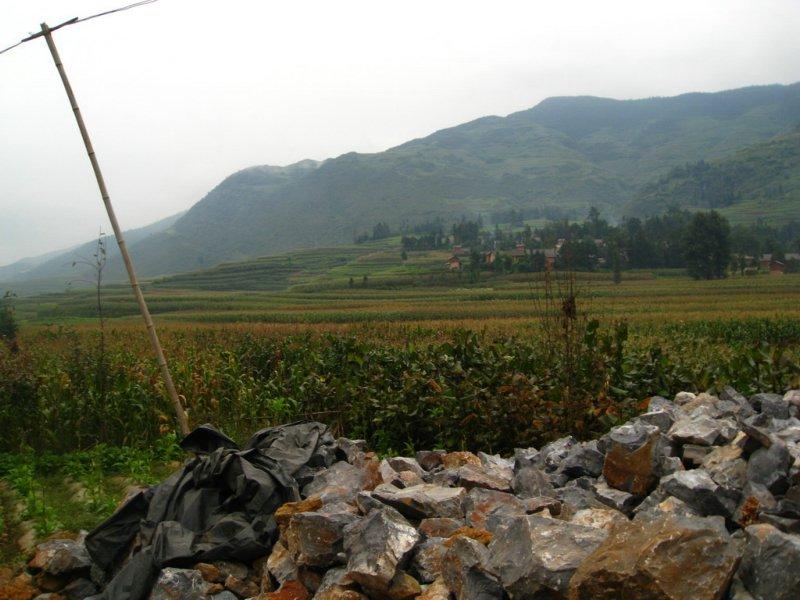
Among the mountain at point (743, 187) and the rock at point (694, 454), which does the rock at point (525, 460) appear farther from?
the mountain at point (743, 187)

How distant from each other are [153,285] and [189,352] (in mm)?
86821

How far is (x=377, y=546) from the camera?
3342mm

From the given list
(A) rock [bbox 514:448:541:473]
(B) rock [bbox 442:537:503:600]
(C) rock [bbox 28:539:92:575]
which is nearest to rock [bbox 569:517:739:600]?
(B) rock [bbox 442:537:503:600]

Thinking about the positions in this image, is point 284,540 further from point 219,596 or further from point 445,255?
point 445,255

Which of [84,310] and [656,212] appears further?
[656,212]

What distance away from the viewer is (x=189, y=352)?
13578mm

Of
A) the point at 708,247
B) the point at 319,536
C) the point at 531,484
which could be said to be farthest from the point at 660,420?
the point at 708,247

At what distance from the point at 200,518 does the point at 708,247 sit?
64060 millimetres

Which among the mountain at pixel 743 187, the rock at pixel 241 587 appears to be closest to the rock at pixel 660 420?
the rock at pixel 241 587

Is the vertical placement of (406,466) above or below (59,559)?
below

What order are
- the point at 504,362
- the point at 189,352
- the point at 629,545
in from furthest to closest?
the point at 189,352 → the point at 504,362 → the point at 629,545

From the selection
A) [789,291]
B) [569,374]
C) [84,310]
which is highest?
[84,310]

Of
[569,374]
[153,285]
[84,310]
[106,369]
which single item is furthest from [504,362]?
[153,285]

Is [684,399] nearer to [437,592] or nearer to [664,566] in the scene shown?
[664,566]
